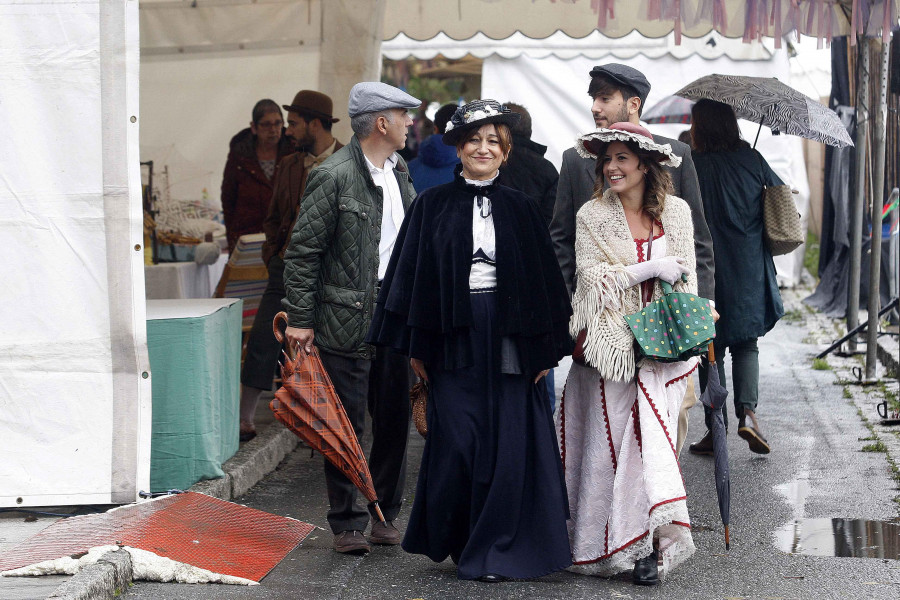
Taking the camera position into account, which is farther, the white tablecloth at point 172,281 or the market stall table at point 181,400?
the white tablecloth at point 172,281

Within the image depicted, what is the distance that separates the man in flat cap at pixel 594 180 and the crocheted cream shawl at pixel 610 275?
27 cm

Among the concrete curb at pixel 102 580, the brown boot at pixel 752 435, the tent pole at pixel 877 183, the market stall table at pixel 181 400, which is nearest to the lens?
the concrete curb at pixel 102 580

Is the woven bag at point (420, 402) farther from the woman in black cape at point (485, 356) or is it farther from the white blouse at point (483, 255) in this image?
the white blouse at point (483, 255)

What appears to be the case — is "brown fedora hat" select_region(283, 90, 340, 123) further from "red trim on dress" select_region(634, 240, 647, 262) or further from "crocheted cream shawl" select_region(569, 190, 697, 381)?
"red trim on dress" select_region(634, 240, 647, 262)

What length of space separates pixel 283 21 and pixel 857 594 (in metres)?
6.98

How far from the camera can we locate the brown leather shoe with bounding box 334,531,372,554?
5.24 meters

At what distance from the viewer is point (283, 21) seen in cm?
984

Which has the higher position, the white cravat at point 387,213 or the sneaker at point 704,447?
the white cravat at point 387,213

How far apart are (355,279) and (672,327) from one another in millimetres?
1459

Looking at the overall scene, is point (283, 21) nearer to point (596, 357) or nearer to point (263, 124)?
point (263, 124)

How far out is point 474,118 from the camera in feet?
15.4

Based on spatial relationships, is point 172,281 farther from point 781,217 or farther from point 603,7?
point 781,217

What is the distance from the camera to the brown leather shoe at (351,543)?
5.24 m

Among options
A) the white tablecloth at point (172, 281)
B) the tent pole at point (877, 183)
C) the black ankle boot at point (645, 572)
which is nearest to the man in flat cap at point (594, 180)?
the black ankle boot at point (645, 572)
